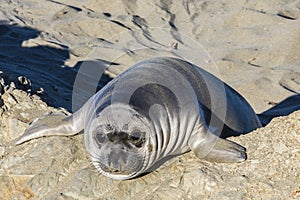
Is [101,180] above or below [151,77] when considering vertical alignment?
below

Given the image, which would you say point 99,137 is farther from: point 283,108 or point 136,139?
point 283,108

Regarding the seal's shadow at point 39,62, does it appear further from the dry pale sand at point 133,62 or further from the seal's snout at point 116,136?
the seal's snout at point 116,136

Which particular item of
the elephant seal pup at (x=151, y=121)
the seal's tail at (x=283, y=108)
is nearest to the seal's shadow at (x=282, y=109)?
the seal's tail at (x=283, y=108)

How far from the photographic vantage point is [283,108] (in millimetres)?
6203

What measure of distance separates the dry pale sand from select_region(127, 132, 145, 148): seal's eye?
28cm

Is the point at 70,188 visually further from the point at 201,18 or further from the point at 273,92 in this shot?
the point at 201,18

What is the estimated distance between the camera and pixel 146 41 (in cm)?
761

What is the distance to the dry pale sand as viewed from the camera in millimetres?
3486

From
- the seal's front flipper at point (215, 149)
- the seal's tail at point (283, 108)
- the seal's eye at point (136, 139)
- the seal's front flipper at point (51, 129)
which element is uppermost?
the seal's eye at point (136, 139)

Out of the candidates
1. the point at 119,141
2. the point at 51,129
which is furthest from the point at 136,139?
the point at 51,129

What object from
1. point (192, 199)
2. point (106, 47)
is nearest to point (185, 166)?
point (192, 199)

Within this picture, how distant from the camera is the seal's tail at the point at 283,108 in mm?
6055

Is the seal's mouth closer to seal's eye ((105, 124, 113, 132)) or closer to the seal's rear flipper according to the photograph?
seal's eye ((105, 124, 113, 132))

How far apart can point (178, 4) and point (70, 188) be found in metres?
5.51
